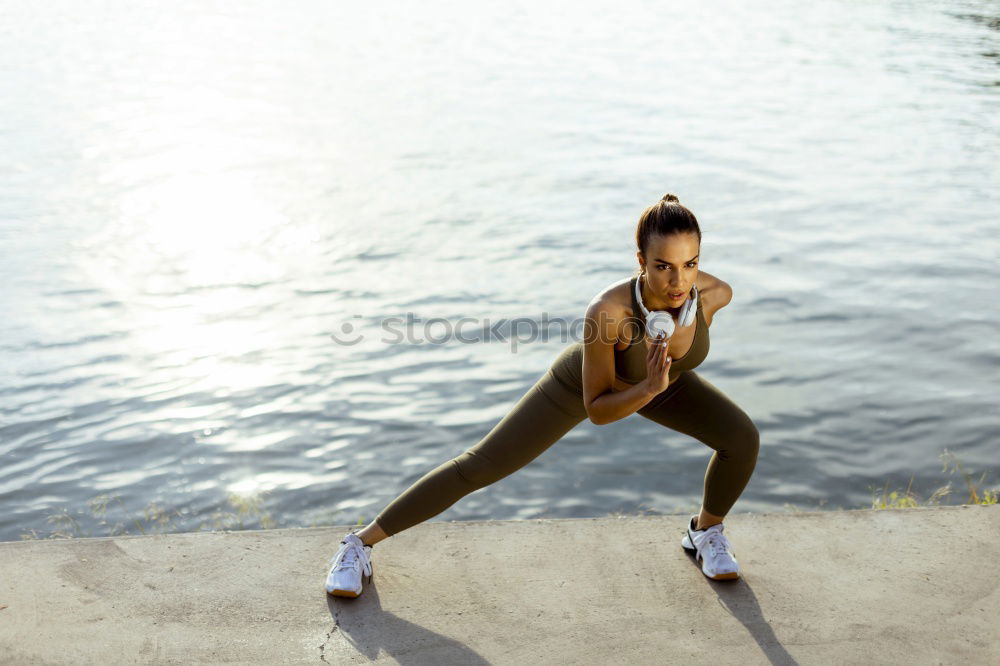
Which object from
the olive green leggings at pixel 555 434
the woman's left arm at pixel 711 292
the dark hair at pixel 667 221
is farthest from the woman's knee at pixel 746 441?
the dark hair at pixel 667 221

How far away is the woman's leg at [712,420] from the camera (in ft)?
14.0

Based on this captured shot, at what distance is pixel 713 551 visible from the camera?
4.38 metres

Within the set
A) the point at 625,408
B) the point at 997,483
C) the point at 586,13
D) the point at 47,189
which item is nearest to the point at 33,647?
the point at 625,408

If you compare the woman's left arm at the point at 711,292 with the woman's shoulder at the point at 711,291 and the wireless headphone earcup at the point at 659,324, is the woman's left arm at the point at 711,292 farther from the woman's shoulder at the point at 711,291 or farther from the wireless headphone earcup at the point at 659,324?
the wireless headphone earcup at the point at 659,324

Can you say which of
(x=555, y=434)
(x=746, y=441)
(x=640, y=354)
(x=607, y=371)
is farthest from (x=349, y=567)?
(x=746, y=441)

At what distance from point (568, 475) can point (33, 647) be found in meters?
4.09

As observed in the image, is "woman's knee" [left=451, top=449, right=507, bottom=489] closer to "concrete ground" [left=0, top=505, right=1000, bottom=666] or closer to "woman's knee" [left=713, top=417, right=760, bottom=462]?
"concrete ground" [left=0, top=505, right=1000, bottom=666]

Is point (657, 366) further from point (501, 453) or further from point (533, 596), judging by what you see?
point (533, 596)

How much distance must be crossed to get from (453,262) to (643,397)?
8445mm

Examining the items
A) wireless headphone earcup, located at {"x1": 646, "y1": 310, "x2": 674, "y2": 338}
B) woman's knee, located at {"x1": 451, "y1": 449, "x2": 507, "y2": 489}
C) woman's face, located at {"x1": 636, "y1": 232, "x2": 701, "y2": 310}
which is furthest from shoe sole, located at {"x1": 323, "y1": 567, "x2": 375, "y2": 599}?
woman's face, located at {"x1": 636, "y1": 232, "x2": 701, "y2": 310}

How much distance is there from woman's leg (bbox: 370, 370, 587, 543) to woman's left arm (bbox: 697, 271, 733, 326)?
2.08 ft

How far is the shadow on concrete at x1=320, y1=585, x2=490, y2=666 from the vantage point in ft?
12.7

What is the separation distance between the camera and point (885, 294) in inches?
425

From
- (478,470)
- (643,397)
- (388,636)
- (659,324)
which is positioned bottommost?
(388,636)
